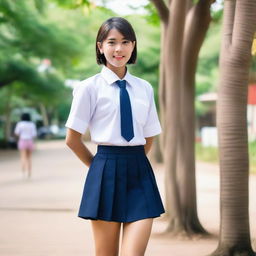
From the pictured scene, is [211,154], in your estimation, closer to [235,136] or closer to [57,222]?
[57,222]

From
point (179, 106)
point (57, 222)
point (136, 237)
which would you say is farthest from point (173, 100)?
point (136, 237)

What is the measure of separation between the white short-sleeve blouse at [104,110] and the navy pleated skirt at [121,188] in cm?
8

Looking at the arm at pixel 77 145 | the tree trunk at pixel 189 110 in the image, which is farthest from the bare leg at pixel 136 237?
the tree trunk at pixel 189 110

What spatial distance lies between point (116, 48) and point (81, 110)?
1.35 feet

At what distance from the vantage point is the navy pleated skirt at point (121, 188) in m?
3.78

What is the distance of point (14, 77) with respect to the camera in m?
33.8

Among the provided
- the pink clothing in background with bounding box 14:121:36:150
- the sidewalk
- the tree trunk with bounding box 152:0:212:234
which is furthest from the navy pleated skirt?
the pink clothing in background with bounding box 14:121:36:150

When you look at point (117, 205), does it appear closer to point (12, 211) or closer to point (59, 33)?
point (12, 211)

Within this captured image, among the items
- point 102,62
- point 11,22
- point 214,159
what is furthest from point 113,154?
point 11,22

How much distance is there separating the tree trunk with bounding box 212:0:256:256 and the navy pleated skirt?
2.29 metres

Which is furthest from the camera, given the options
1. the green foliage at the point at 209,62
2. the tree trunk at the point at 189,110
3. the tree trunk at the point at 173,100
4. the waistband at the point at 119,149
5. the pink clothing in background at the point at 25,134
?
the green foliage at the point at 209,62

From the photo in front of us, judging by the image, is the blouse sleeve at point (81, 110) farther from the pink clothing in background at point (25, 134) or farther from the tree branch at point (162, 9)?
the pink clothing in background at point (25, 134)

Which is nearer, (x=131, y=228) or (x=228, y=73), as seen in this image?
(x=131, y=228)

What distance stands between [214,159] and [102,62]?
22.1m
